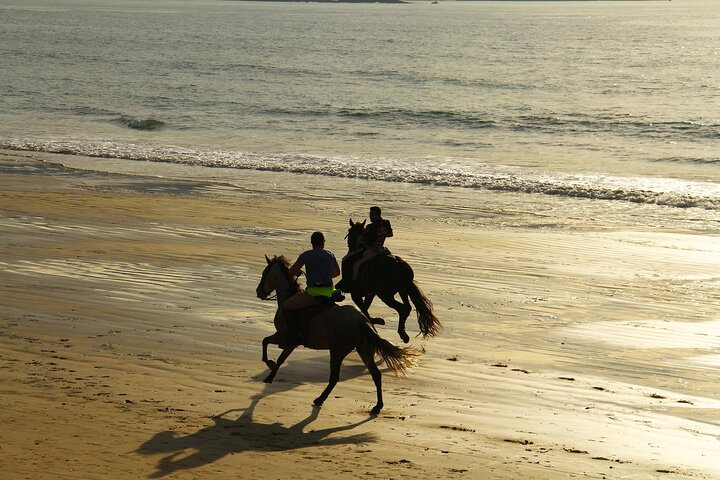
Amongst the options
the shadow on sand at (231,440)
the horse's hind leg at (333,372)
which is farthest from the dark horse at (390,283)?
the shadow on sand at (231,440)

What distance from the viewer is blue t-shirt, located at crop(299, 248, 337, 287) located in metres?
10.5

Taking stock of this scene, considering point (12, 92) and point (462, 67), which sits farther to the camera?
point (462, 67)

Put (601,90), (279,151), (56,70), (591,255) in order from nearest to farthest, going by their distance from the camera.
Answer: (591,255) → (279,151) → (601,90) → (56,70)

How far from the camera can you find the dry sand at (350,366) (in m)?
8.77

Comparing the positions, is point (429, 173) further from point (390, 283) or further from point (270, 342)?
point (270, 342)

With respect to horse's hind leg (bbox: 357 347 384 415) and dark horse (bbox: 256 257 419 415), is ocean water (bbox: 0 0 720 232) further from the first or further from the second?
horse's hind leg (bbox: 357 347 384 415)

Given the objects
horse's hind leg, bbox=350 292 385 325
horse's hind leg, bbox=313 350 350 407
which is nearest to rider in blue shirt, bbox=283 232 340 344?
horse's hind leg, bbox=313 350 350 407

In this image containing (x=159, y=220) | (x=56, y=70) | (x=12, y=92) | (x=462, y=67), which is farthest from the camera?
(x=462, y=67)

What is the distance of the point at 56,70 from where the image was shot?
6944 cm

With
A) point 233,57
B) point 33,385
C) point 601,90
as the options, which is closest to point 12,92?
point 233,57

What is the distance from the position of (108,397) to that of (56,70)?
6403 cm

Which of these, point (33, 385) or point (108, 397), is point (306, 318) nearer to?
point (108, 397)

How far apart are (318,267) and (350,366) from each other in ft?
7.06

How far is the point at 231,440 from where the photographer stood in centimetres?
916
